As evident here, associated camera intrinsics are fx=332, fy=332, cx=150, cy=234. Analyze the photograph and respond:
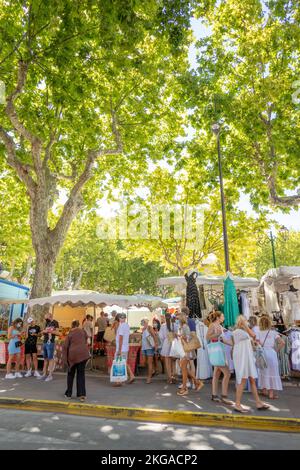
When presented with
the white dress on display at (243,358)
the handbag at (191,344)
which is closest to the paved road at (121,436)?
the white dress on display at (243,358)

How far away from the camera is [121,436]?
5.13 m

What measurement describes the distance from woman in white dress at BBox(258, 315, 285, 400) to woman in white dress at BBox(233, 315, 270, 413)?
1.02 meters

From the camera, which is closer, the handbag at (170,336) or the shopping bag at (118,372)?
the shopping bag at (118,372)

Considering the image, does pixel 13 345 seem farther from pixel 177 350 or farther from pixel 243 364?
pixel 243 364

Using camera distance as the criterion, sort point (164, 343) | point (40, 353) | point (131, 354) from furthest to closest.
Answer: point (40, 353)
point (131, 354)
point (164, 343)

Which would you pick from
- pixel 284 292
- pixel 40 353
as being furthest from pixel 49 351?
pixel 284 292

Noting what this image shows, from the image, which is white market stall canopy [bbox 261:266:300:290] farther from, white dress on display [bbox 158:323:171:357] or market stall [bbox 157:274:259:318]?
white dress on display [bbox 158:323:171:357]

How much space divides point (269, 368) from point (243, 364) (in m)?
1.56

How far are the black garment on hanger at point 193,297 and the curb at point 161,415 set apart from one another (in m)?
5.28

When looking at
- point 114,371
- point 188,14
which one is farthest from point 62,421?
point 188,14

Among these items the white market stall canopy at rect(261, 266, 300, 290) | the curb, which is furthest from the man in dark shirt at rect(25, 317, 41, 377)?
the white market stall canopy at rect(261, 266, 300, 290)

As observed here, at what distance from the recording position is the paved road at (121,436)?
468cm

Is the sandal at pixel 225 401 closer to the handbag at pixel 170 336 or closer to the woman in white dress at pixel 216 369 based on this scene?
the woman in white dress at pixel 216 369

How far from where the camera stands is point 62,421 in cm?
606
